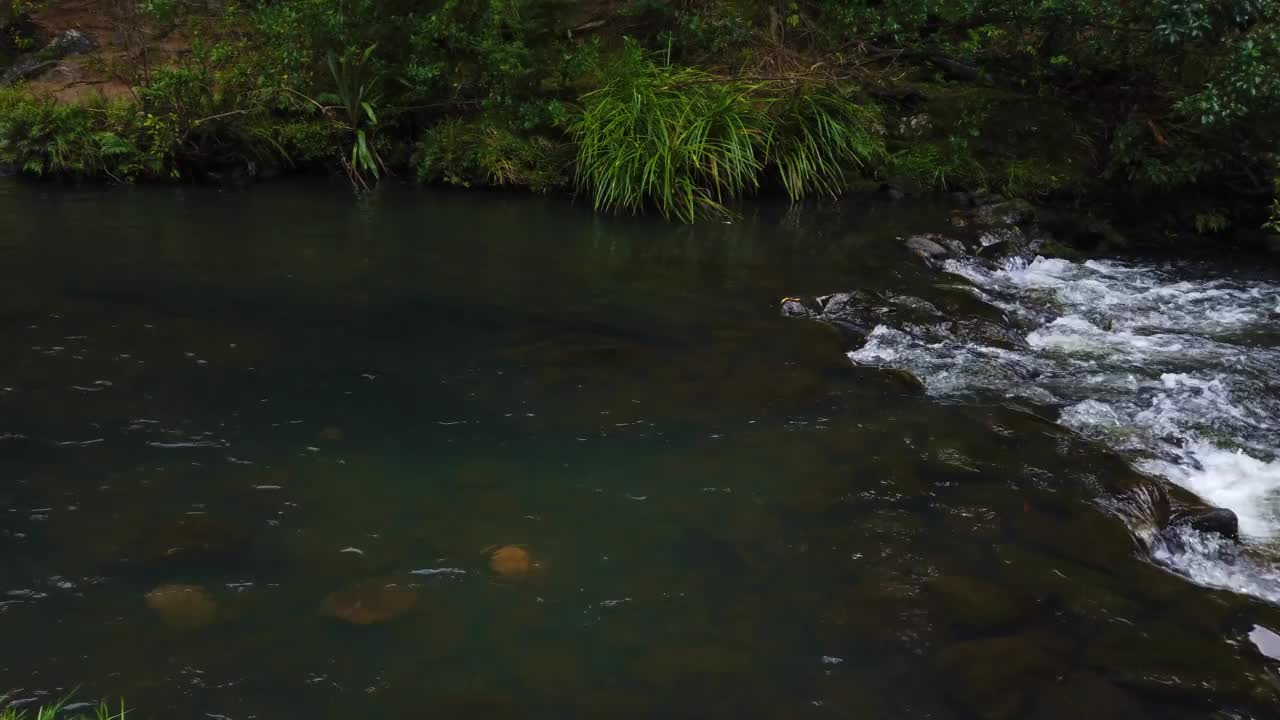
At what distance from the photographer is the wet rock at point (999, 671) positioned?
133 inches

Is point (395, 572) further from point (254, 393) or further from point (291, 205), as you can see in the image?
point (291, 205)

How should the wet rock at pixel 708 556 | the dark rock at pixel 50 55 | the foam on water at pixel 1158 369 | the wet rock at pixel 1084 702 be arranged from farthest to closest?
1. the dark rock at pixel 50 55
2. the foam on water at pixel 1158 369
3. the wet rock at pixel 708 556
4. the wet rock at pixel 1084 702

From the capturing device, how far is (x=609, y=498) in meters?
4.65

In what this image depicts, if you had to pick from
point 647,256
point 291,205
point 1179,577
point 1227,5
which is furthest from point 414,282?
point 1227,5

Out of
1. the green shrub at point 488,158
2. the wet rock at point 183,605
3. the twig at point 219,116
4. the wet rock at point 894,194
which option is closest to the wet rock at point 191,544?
the wet rock at point 183,605

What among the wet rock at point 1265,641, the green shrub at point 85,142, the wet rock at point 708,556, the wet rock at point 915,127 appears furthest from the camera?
the wet rock at point 915,127

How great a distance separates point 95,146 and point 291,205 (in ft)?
8.47

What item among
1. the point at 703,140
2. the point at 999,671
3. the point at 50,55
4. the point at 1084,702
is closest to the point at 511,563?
the point at 999,671

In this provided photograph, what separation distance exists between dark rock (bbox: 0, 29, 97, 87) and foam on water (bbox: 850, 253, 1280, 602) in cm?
1187

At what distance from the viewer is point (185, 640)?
3.50 meters

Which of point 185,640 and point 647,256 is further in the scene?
point 647,256

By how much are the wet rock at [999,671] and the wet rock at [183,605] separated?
8.52 feet

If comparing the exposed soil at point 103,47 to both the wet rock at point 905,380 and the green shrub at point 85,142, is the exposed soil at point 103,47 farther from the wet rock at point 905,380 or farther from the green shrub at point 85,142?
the wet rock at point 905,380

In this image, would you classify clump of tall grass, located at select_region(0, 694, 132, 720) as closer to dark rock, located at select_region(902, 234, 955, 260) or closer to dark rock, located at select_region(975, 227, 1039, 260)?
dark rock, located at select_region(902, 234, 955, 260)
